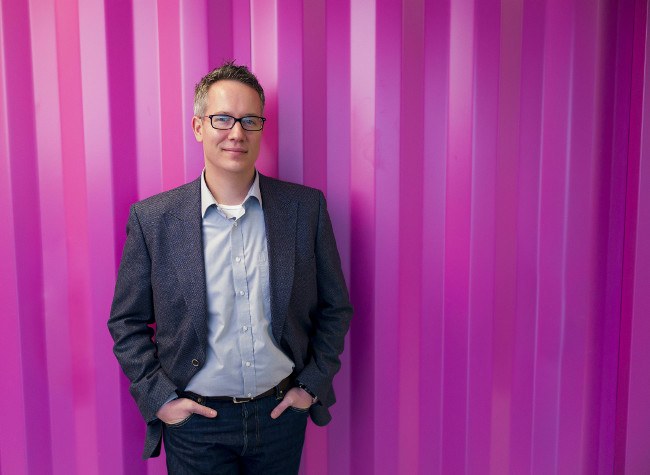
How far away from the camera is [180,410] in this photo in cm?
159

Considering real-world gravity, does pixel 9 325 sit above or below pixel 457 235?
below

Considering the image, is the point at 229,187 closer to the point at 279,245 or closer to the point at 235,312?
the point at 279,245

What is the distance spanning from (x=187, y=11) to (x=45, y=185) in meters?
0.85

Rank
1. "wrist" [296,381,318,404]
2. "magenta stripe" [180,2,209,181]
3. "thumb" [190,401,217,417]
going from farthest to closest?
"magenta stripe" [180,2,209,181] → "wrist" [296,381,318,404] → "thumb" [190,401,217,417]

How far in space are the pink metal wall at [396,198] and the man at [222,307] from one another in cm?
33

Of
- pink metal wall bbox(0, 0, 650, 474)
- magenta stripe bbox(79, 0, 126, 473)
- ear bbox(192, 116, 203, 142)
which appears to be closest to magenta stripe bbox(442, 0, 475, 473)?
pink metal wall bbox(0, 0, 650, 474)

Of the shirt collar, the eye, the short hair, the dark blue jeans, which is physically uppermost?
the short hair

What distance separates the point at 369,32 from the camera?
191 cm

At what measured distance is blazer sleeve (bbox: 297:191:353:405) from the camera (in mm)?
1734

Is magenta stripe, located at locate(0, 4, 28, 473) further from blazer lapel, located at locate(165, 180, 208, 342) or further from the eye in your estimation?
the eye

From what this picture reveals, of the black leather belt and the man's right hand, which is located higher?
the black leather belt

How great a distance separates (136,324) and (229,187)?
54 centimetres

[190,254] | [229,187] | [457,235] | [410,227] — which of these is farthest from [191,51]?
[457,235]

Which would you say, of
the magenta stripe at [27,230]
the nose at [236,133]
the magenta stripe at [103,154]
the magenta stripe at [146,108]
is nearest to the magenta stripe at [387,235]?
the nose at [236,133]
